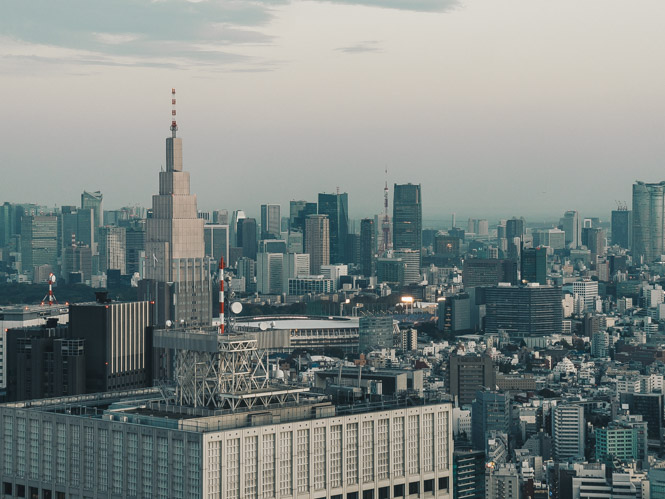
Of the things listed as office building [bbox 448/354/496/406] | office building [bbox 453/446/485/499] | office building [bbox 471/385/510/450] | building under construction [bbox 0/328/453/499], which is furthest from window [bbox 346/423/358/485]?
office building [bbox 448/354/496/406]

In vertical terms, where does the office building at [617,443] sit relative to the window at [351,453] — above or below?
below

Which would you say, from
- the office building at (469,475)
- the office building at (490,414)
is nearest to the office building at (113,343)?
the office building at (469,475)

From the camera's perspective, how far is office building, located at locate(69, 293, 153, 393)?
6075 cm

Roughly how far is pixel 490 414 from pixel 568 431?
5884 mm

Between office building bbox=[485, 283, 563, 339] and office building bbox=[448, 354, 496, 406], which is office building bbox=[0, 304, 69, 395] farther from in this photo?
office building bbox=[485, 283, 563, 339]

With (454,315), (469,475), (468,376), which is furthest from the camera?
(454,315)

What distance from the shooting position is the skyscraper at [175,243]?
115 meters

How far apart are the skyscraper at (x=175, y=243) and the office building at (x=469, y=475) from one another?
44598 mm

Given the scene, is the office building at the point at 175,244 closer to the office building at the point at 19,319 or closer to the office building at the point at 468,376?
the office building at the point at 468,376

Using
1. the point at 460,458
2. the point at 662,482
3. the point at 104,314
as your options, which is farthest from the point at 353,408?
the point at 662,482

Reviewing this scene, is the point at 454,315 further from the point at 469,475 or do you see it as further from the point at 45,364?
the point at 45,364

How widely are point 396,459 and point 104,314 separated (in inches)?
1031

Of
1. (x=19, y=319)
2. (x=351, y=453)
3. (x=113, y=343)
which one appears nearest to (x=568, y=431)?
(x=19, y=319)

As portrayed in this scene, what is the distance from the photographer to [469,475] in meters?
70.9
